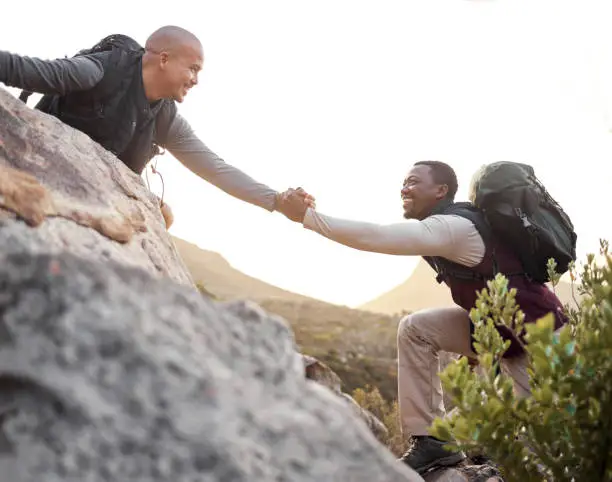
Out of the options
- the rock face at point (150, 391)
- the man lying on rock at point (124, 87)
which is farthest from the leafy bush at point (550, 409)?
the man lying on rock at point (124, 87)

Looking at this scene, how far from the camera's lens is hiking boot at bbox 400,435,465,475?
5234 millimetres

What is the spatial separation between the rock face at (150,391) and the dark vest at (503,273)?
3.51 metres

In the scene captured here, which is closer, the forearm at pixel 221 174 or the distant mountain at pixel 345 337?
the forearm at pixel 221 174

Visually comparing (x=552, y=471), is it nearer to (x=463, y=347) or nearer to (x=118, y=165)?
(x=463, y=347)

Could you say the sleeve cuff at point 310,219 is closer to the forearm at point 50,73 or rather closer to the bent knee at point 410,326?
the bent knee at point 410,326

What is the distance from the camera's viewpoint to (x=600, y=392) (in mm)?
2547

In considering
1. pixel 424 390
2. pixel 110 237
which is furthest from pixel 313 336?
pixel 110 237

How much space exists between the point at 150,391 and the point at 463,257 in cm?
408

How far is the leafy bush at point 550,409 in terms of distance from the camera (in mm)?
2439

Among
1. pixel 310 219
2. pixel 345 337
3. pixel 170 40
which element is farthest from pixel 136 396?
pixel 345 337

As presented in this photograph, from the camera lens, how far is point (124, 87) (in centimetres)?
523

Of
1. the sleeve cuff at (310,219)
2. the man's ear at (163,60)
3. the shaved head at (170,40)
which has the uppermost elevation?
the shaved head at (170,40)

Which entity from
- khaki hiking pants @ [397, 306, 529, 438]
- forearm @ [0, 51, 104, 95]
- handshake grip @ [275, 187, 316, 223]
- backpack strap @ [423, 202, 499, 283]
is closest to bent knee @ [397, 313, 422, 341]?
khaki hiking pants @ [397, 306, 529, 438]

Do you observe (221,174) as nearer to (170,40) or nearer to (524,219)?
(170,40)
